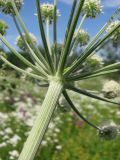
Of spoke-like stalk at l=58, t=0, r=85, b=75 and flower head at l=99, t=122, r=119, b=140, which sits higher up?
spoke-like stalk at l=58, t=0, r=85, b=75

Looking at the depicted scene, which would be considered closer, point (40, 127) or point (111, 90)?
point (40, 127)

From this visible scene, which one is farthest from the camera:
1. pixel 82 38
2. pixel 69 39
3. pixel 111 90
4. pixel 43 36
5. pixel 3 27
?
pixel 82 38

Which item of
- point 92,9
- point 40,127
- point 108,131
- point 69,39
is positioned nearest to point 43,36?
point 69,39

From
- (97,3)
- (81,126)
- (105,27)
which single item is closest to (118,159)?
(81,126)

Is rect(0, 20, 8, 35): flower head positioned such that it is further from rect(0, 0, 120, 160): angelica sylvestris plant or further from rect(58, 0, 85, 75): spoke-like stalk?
rect(58, 0, 85, 75): spoke-like stalk

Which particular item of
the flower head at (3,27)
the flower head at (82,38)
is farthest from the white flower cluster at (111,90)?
A: the flower head at (3,27)

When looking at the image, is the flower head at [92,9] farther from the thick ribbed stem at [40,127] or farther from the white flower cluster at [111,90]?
the thick ribbed stem at [40,127]

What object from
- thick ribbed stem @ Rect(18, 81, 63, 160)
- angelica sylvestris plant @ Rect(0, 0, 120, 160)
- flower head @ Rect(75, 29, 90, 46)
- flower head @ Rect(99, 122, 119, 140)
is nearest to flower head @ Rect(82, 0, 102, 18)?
flower head @ Rect(75, 29, 90, 46)

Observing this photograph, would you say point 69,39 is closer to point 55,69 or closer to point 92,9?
point 55,69
